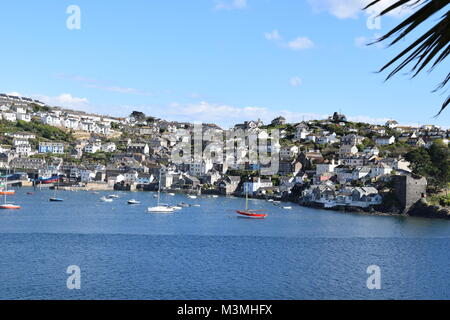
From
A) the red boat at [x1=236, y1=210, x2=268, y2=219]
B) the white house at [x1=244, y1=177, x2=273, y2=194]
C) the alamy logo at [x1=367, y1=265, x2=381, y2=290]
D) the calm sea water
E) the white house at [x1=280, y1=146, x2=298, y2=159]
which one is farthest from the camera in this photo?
the white house at [x1=280, y1=146, x2=298, y2=159]

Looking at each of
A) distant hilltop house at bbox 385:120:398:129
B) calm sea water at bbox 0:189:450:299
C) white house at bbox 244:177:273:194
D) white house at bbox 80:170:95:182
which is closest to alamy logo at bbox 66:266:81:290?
calm sea water at bbox 0:189:450:299

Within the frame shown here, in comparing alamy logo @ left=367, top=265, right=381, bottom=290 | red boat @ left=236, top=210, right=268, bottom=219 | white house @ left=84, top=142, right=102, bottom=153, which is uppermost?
white house @ left=84, top=142, right=102, bottom=153

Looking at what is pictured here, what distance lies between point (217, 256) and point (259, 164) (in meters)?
36.3

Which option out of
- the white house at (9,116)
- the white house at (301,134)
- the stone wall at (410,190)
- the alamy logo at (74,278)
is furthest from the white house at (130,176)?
the alamy logo at (74,278)

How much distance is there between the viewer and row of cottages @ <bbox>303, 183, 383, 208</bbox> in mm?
33344

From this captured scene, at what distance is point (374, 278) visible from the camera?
12773mm

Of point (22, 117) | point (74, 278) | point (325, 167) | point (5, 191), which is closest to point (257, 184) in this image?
point (325, 167)

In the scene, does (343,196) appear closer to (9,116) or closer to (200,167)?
(200,167)

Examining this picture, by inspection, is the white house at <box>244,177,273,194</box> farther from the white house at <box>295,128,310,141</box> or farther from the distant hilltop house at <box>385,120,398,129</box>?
the distant hilltop house at <box>385,120,398,129</box>

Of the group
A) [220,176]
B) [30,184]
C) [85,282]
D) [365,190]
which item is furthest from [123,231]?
[30,184]

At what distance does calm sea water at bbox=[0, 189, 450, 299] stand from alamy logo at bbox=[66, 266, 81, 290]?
17 cm

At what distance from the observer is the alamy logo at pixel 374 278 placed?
39.9ft

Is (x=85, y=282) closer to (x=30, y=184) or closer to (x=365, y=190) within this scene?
(x=365, y=190)

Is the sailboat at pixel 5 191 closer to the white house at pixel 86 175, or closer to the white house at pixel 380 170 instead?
the white house at pixel 86 175
